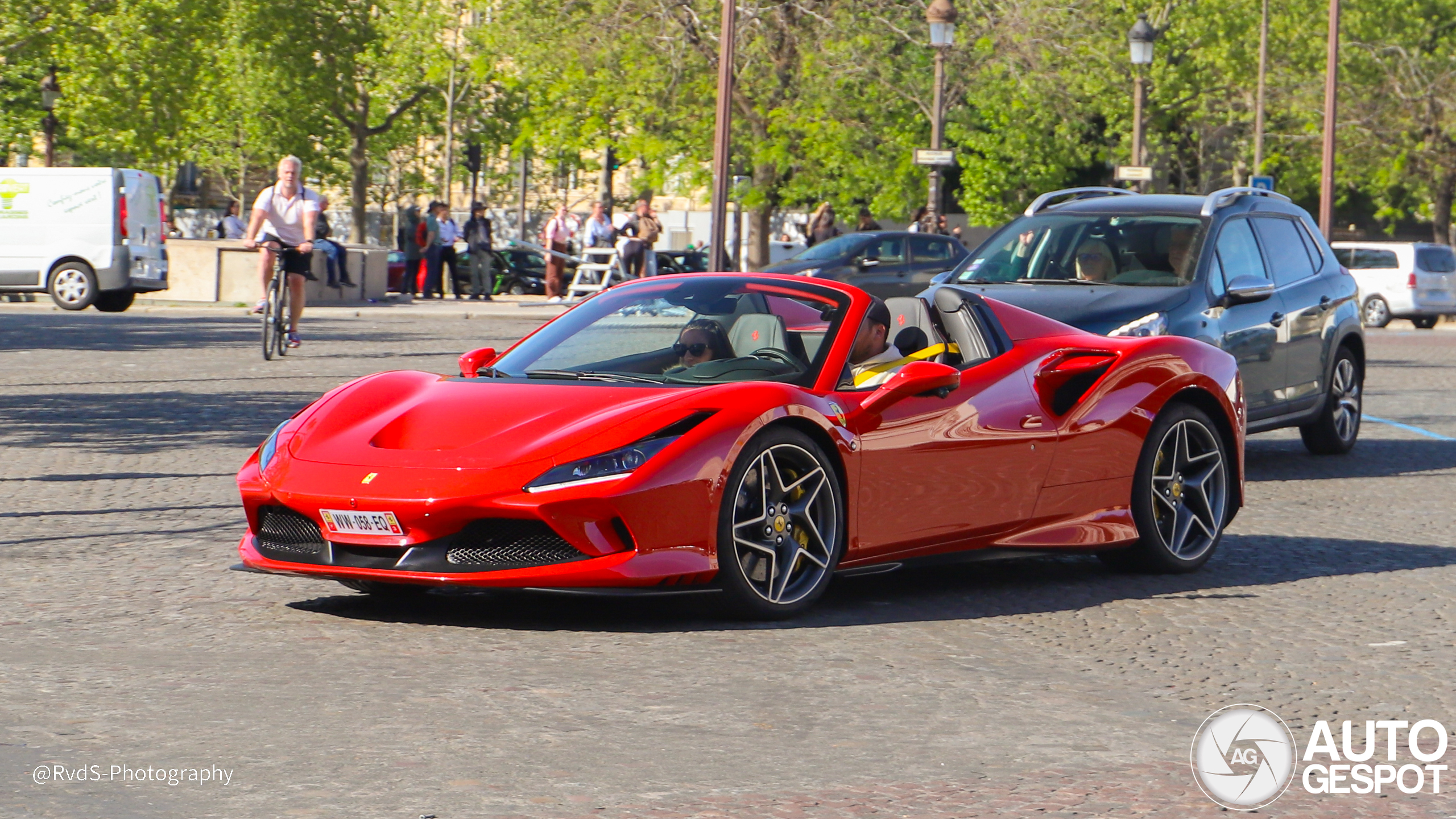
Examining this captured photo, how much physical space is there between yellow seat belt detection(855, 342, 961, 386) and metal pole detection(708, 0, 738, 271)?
1947 cm

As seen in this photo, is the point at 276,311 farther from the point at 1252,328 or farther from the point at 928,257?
the point at 928,257

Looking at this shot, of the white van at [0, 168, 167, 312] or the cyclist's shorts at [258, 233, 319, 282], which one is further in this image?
the white van at [0, 168, 167, 312]

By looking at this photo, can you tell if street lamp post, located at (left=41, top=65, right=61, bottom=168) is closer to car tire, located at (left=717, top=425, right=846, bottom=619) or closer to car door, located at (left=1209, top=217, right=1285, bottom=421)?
car door, located at (left=1209, top=217, right=1285, bottom=421)

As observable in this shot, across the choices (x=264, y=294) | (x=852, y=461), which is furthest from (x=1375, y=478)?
(x=264, y=294)

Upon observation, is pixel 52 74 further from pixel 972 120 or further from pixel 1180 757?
pixel 1180 757

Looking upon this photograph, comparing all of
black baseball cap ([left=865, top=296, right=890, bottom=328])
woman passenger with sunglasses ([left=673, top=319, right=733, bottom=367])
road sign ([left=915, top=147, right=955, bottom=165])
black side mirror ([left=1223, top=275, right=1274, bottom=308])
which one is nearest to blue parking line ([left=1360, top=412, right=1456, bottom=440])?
black side mirror ([left=1223, top=275, right=1274, bottom=308])

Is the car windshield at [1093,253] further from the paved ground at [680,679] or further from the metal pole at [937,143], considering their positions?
the metal pole at [937,143]

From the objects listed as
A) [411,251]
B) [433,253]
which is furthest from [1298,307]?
[411,251]

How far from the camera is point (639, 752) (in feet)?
15.7

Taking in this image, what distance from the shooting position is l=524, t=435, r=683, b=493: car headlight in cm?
619

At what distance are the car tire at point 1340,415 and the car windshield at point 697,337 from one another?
257 inches

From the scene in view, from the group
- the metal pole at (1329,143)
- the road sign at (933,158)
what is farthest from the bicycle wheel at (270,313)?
the metal pole at (1329,143)

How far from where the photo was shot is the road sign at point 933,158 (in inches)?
1180

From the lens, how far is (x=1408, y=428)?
50.8 ft
